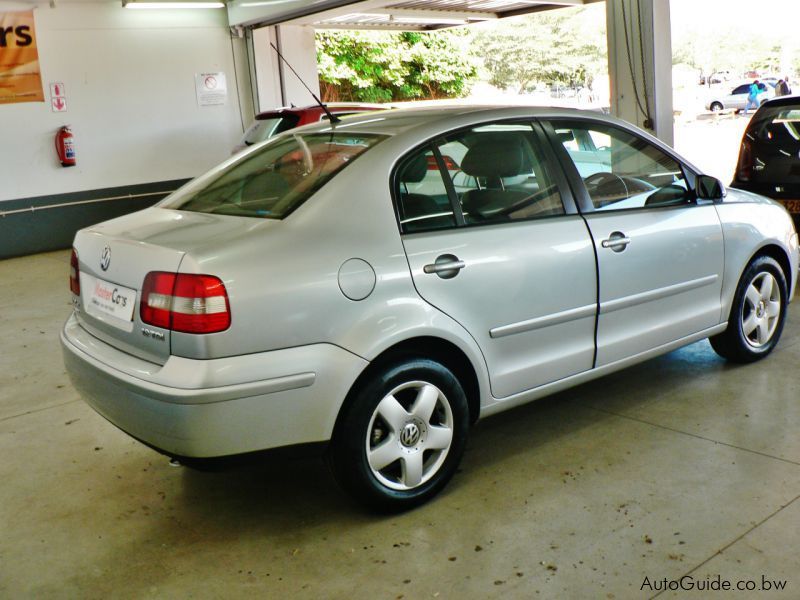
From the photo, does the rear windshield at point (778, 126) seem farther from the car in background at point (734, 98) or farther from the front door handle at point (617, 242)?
the car in background at point (734, 98)

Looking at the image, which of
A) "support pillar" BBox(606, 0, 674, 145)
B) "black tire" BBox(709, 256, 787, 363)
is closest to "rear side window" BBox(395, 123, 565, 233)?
"black tire" BBox(709, 256, 787, 363)

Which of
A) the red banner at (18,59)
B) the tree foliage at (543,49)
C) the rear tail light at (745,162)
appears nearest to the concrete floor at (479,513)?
the rear tail light at (745,162)

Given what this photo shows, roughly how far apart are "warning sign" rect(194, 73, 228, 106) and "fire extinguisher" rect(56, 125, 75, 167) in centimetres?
197

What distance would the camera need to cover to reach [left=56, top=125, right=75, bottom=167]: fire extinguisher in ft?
35.8

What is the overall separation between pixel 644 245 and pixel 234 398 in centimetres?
205

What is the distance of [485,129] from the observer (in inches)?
141

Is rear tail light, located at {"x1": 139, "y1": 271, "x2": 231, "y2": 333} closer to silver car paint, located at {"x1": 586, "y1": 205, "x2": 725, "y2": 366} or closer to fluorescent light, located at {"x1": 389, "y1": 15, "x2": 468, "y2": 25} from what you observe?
silver car paint, located at {"x1": 586, "y1": 205, "x2": 725, "y2": 366}

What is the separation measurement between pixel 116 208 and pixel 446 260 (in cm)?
942

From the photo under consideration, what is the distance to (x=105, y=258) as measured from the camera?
318 cm

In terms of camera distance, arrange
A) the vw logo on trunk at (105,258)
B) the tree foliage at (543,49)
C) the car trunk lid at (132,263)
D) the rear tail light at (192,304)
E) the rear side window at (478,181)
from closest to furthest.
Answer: the rear tail light at (192,304)
the car trunk lid at (132,263)
the vw logo on trunk at (105,258)
the rear side window at (478,181)
the tree foliage at (543,49)

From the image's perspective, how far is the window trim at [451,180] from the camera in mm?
3219

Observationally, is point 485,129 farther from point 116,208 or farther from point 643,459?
point 116,208

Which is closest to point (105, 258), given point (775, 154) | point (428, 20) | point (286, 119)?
point (775, 154)

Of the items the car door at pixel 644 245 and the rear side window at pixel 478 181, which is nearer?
the rear side window at pixel 478 181
